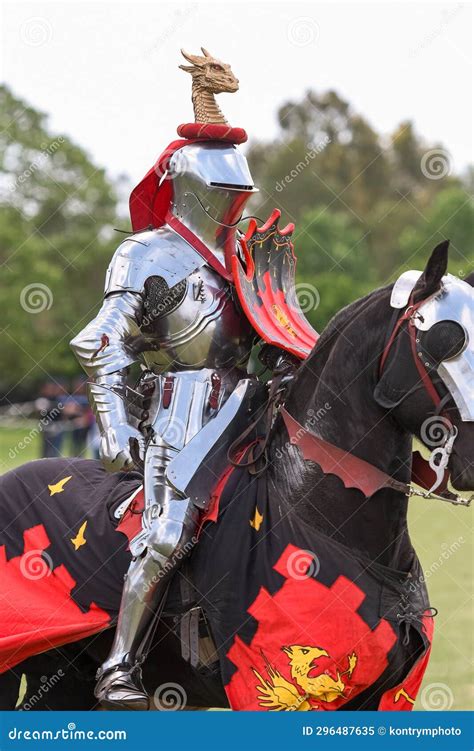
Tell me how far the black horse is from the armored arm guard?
1.77 ft

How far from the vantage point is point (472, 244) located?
37281mm

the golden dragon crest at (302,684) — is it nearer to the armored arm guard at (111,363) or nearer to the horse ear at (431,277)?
the armored arm guard at (111,363)

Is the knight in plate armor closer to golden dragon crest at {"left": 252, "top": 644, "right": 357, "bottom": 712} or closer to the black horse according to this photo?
the black horse

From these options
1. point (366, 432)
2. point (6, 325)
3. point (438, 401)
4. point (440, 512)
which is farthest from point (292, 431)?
point (6, 325)

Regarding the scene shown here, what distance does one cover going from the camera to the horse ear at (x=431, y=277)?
4391 millimetres

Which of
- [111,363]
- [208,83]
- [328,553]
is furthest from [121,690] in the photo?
[208,83]

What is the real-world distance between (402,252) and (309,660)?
45.7m

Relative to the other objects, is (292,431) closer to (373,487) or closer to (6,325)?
(373,487)

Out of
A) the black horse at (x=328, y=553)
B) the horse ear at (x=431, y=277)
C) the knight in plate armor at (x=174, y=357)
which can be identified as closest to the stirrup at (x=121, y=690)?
the knight in plate armor at (x=174, y=357)

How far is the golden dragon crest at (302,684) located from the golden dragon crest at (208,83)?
2.59 metres

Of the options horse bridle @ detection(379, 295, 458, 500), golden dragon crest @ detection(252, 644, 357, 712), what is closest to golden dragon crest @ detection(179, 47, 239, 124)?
horse bridle @ detection(379, 295, 458, 500)

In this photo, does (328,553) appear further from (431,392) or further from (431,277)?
(431,277)

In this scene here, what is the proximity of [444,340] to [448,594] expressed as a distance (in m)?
8.27

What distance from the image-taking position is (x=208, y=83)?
5.62m
